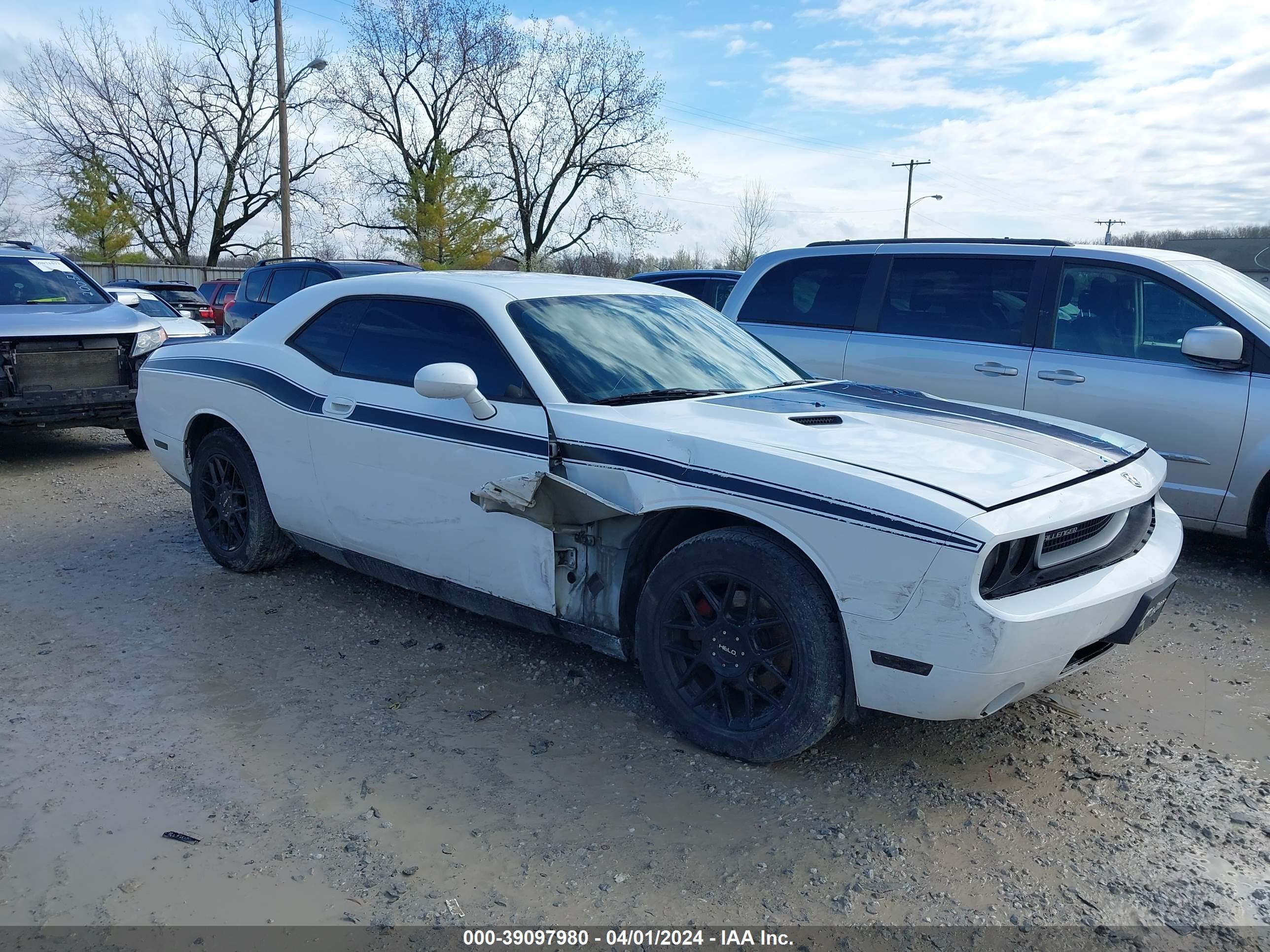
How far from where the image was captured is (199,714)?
12.1 feet

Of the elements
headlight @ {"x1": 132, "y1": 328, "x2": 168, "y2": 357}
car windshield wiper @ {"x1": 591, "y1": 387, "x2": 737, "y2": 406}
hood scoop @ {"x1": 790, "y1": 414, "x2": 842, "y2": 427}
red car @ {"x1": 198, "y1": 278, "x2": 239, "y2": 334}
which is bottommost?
red car @ {"x1": 198, "y1": 278, "x2": 239, "y2": 334}

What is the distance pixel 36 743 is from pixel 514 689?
167cm

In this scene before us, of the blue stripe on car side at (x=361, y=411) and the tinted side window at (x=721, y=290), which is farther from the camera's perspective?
the tinted side window at (x=721, y=290)

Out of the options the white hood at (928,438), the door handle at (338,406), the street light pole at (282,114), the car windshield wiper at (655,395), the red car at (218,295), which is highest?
the street light pole at (282,114)

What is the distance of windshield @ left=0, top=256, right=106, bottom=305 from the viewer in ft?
27.7

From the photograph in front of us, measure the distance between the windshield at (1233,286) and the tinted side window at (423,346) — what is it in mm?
3968

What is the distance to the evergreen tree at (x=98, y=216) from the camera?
35.7m

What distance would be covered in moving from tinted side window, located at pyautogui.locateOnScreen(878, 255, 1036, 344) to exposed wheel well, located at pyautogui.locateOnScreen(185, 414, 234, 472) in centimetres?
407

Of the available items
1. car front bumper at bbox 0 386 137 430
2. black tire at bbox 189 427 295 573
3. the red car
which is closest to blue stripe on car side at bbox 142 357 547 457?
black tire at bbox 189 427 295 573

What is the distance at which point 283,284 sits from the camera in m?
12.2

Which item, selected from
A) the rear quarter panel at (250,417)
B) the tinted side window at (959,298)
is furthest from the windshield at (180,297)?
the tinted side window at (959,298)

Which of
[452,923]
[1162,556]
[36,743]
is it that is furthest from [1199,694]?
[36,743]

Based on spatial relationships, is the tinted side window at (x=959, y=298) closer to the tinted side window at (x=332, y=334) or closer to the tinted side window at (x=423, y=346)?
the tinted side window at (x=423, y=346)

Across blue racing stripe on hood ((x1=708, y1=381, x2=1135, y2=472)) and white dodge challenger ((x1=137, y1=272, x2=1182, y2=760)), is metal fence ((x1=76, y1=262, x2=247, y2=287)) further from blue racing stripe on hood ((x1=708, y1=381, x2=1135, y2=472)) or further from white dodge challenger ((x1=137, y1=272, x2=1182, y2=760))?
blue racing stripe on hood ((x1=708, y1=381, x2=1135, y2=472))
